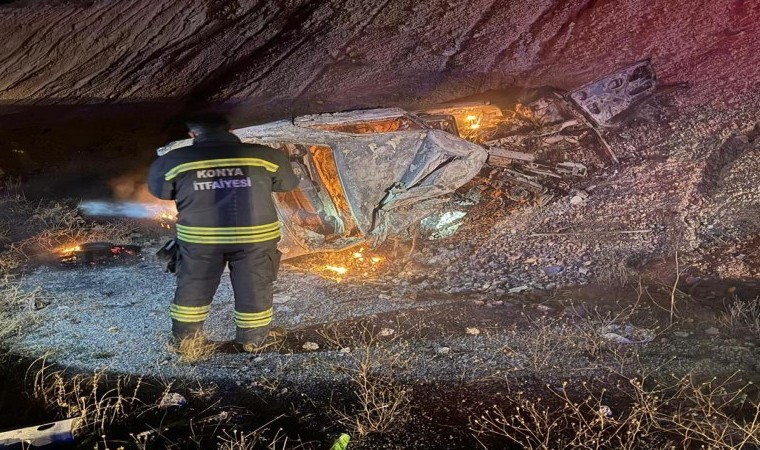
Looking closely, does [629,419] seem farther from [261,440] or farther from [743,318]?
[261,440]

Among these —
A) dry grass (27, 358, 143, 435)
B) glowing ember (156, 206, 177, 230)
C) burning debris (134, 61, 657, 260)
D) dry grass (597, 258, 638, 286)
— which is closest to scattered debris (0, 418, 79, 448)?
dry grass (27, 358, 143, 435)

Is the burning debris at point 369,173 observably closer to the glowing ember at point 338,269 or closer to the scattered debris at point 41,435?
the glowing ember at point 338,269

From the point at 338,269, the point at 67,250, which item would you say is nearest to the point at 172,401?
the point at 338,269

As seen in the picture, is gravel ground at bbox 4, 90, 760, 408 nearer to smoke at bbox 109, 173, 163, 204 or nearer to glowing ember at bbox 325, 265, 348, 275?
glowing ember at bbox 325, 265, 348, 275

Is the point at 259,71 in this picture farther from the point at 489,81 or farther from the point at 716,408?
the point at 716,408

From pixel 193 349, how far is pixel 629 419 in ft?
8.15

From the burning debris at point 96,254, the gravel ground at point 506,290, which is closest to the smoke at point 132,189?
the burning debris at point 96,254

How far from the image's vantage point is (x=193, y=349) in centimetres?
325

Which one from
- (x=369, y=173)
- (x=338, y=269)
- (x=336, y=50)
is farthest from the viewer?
(x=336, y=50)

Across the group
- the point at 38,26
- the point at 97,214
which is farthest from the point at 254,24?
the point at 97,214

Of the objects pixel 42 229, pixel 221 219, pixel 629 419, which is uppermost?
pixel 221 219

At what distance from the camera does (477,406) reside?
2.79 m

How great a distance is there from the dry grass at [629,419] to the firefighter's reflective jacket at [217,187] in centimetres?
180

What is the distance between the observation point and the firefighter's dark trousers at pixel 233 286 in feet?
10.7
